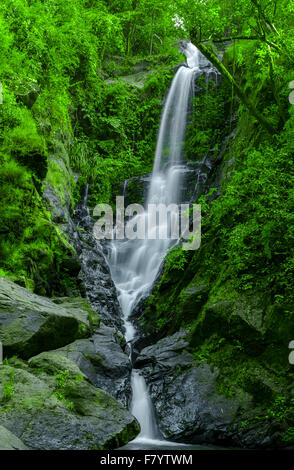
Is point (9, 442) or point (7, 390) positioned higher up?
point (7, 390)

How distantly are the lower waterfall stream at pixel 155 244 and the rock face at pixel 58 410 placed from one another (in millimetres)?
723

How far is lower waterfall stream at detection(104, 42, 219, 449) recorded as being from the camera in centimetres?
655

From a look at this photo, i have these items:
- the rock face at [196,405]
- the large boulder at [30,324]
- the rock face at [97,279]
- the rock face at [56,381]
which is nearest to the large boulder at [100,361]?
the rock face at [56,381]

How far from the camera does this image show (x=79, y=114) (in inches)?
628

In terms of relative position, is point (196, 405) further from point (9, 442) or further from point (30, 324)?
point (9, 442)

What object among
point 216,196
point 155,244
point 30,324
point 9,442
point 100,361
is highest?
point 216,196

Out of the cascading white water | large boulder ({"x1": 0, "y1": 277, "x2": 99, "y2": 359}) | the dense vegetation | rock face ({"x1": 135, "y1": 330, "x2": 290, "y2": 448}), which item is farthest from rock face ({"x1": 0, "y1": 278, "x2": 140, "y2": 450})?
the dense vegetation

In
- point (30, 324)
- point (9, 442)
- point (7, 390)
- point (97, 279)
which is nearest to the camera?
point (9, 442)

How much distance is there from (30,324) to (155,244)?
756 cm

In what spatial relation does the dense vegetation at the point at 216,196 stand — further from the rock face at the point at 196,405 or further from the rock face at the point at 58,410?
the rock face at the point at 58,410

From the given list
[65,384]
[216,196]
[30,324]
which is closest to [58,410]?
[65,384]

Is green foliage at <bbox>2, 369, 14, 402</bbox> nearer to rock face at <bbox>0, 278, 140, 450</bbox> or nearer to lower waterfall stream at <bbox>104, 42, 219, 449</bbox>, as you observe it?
rock face at <bbox>0, 278, 140, 450</bbox>

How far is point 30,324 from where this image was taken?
5.11 m

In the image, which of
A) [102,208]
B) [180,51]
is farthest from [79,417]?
[180,51]
